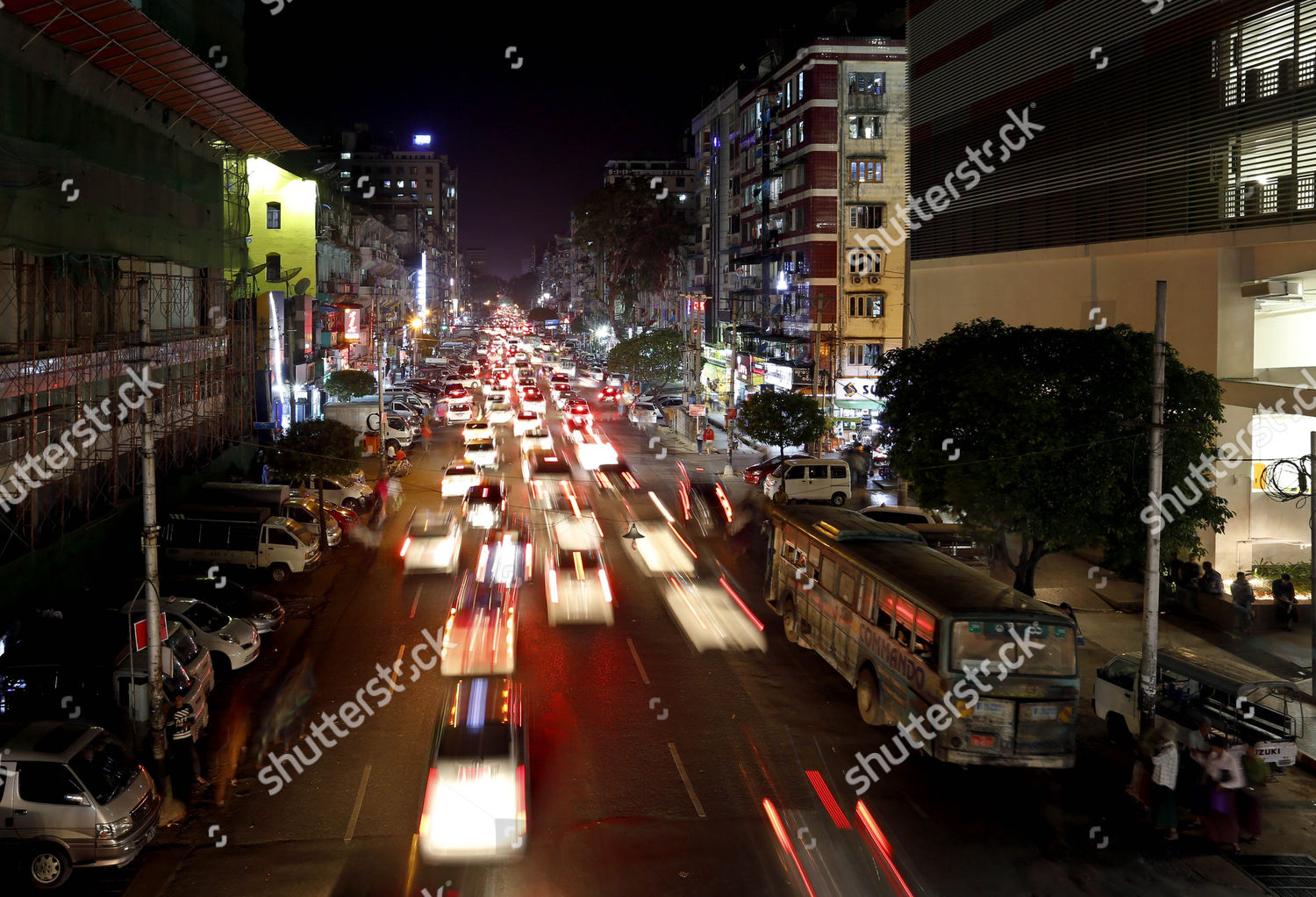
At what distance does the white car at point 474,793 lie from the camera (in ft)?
36.4

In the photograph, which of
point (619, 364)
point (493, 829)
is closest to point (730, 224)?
point (619, 364)

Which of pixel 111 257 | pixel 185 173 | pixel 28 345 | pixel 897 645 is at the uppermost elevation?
pixel 185 173

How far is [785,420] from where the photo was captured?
40969 mm

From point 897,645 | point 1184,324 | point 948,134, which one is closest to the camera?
point 897,645

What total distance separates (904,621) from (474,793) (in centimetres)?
697

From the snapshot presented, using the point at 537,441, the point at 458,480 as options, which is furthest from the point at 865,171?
the point at 458,480

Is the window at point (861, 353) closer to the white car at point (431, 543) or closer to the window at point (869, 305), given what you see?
the window at point (869, 305)

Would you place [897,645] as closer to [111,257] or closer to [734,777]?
[734,777]

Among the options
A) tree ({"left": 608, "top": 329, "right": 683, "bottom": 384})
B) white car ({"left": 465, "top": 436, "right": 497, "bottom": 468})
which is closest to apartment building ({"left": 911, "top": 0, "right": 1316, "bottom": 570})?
white car ({"left": 465, "top": 436, "right": 497, "bottom": 468})

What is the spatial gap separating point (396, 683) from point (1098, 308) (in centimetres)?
2106

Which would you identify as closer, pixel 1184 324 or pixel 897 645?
pixel 897 645

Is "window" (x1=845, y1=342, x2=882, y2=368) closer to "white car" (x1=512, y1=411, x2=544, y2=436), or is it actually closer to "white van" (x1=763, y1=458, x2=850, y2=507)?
"white car" (x1=512, y1=411, x2=544, y2=436)

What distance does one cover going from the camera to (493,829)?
11297 millimetres
